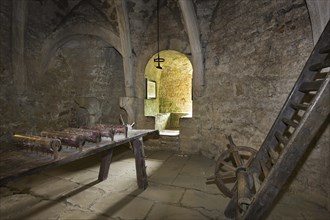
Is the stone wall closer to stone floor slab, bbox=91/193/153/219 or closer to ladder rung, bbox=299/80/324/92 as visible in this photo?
ladder rung, bbox=299/80/324/92

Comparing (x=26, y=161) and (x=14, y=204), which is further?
(x=14, y=204)

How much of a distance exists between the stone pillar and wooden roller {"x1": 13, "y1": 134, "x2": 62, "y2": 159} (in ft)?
12.4

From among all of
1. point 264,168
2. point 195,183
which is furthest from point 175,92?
point 264,168

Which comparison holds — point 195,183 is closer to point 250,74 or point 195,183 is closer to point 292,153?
point 292,153

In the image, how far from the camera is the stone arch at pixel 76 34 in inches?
218

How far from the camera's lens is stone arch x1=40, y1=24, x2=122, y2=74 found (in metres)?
5.54

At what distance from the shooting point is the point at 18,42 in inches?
181

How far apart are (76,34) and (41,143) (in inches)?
208

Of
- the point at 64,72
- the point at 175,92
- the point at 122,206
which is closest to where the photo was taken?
the point at 122,206

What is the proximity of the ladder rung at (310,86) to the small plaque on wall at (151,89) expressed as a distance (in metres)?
4.61

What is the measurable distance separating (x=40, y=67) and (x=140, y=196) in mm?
4829

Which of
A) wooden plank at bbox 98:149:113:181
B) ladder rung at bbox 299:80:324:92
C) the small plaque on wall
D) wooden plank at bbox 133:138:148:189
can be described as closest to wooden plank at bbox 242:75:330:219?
ladder rung at bbox 299:80:324:92

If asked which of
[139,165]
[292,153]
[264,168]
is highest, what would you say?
[292,153]

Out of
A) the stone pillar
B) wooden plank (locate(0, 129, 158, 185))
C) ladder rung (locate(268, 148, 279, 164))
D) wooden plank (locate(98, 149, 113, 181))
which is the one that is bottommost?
wooden plank (locate(98, 149, 113, 181))
